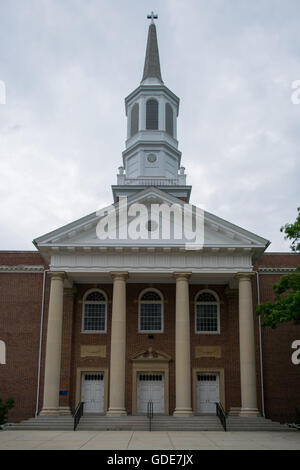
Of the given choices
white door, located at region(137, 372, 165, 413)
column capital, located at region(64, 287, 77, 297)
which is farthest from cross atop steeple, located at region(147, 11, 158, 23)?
white door, located at region(137, 372, 165, 413)

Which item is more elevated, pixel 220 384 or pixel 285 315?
pixel 285 315

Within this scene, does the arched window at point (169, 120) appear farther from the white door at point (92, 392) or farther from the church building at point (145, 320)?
the white door at point (92, 392)

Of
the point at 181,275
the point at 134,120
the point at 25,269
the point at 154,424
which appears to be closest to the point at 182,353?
the point at 154,424

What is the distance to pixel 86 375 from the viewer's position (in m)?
29.2

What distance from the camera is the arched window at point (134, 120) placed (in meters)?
38.0

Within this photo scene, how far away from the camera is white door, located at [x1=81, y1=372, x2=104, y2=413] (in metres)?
28.6

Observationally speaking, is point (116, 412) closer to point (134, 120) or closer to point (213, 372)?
point (213, 372)

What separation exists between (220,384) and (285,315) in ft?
31.7

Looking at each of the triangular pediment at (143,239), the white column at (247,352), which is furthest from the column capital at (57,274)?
the white column at (247,352)

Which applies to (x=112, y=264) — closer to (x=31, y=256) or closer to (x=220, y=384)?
(x=31, y=256)

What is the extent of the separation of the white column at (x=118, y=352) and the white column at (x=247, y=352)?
5383mm

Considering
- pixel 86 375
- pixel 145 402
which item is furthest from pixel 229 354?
pixel 86 375
